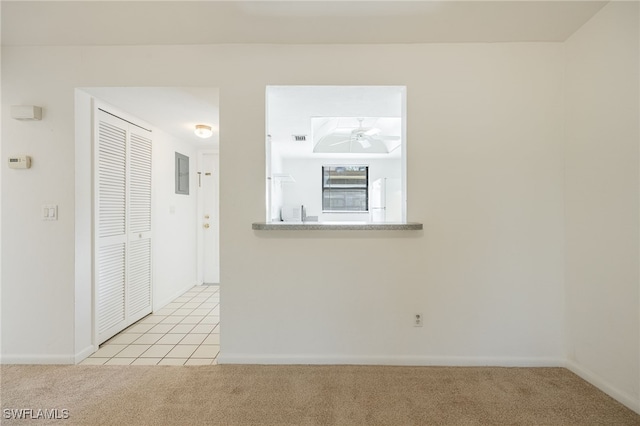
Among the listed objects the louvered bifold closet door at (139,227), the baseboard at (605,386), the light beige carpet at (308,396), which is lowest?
the light beige carpet at (308,396)

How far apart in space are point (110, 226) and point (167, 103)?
3.97ft

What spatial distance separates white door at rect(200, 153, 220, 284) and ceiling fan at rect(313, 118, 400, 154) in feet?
5.69

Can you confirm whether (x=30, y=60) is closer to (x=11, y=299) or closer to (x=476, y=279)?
(x=11, y=299)

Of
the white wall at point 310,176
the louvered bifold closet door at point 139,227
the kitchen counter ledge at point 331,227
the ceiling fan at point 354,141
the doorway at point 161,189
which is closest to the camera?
the kitchen counter ledge at point 331,227

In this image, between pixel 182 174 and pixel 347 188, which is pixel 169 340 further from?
pixel 347 188

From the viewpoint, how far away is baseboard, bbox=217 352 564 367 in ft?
7.09

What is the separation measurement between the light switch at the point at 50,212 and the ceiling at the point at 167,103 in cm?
91

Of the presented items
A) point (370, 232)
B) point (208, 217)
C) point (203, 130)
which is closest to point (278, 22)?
point (370, 232)

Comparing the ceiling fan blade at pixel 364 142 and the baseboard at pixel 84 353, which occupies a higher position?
the ceiling fan blade at pixel 364 142

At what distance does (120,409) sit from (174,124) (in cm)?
260

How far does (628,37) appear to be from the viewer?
170 centimetres

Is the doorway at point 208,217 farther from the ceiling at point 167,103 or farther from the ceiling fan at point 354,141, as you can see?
the ceiling fan at point 354,141

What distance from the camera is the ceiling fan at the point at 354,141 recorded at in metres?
4.43

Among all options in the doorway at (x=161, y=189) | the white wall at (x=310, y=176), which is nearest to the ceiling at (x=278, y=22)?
the doorway at (x=161, y=189)
